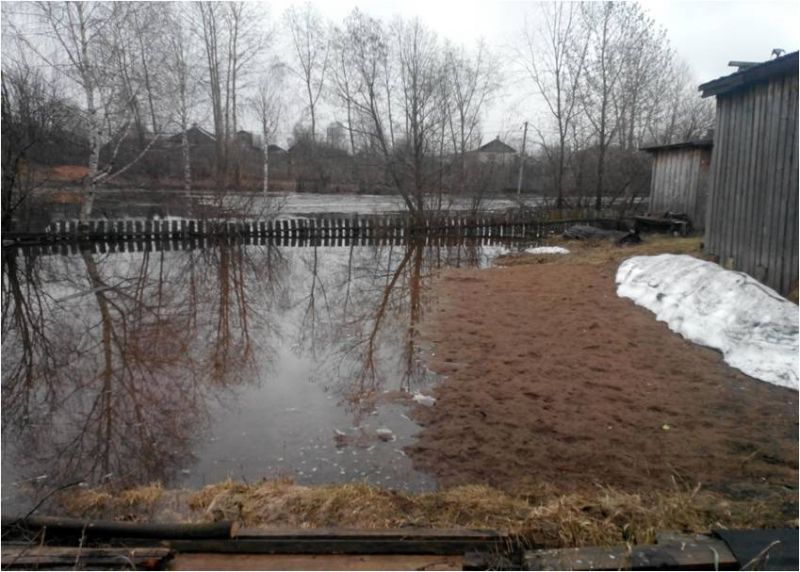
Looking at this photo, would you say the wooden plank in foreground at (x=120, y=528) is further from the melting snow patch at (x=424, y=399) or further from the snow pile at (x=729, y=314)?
the snow pile at (x=729, y=314)

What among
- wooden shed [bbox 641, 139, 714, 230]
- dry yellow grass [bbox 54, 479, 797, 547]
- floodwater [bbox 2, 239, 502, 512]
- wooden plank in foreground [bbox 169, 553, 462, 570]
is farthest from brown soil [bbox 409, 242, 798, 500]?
wooden shed [bbox 641, 139, 714, 230]

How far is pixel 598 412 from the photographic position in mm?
4543

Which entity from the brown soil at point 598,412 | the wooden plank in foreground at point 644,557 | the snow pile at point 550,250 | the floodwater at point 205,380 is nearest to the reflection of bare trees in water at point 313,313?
the floodwater at point 205,380

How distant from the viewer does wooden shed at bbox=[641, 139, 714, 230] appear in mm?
14109

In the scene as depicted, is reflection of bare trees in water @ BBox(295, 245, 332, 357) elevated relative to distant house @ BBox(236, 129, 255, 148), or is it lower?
lower

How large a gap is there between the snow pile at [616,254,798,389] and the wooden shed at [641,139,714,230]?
6.64m

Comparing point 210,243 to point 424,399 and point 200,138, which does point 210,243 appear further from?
point 200,138

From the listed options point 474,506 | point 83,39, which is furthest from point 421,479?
point 83,39

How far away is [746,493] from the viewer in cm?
333

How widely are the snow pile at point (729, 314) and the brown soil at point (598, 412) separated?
0.17 metres

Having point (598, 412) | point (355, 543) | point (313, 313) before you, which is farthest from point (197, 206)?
point (355, 543)

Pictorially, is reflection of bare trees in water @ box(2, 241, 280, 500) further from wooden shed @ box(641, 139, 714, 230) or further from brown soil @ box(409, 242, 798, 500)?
wooden shed @ box(641, 139, 714, 230)

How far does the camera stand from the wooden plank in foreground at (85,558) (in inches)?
98.7

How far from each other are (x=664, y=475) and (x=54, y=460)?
13.2ft
